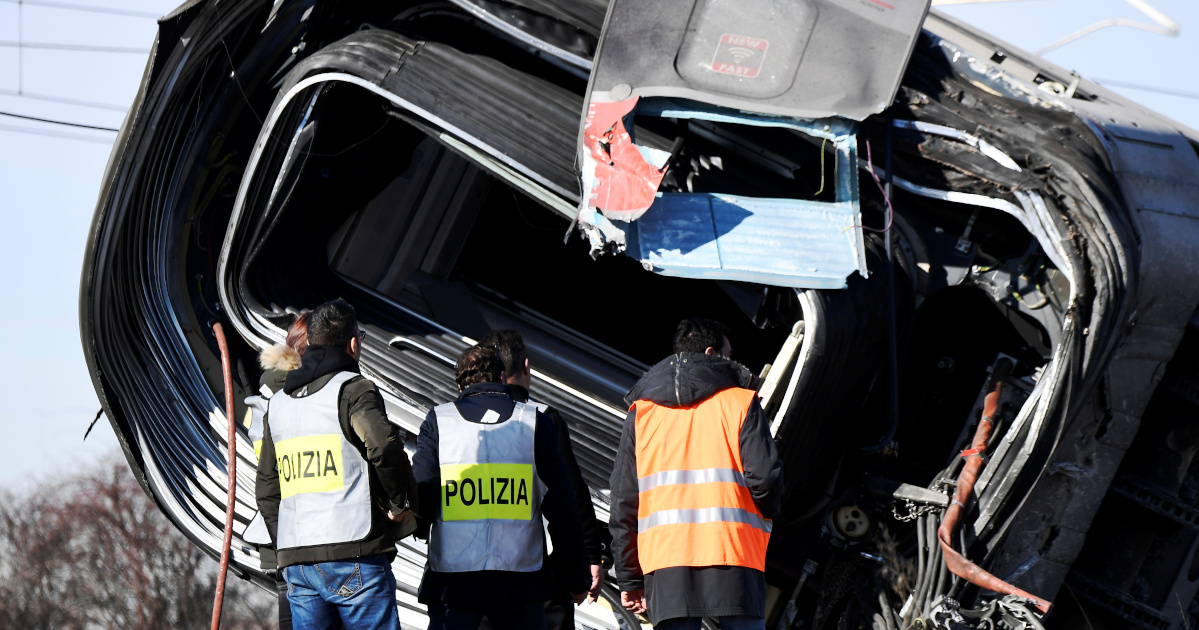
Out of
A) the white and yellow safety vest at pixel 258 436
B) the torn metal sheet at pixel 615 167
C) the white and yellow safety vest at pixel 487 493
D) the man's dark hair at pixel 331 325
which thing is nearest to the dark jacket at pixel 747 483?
the white and yellow safety vest at pixel 487 493

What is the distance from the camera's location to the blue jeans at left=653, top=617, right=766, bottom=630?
3.68 metres

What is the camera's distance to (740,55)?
5.08 meters

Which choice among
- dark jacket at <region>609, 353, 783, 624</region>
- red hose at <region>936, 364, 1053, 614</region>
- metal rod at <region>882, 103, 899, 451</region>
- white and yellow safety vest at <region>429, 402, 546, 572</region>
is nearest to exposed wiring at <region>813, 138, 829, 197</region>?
metal rod at <region>882, 103, 899, 451</region>

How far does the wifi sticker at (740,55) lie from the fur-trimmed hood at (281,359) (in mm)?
2399

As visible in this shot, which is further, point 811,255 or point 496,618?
point 811,255

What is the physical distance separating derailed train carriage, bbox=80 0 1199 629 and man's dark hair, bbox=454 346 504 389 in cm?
121

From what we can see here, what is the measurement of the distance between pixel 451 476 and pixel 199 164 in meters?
3.54

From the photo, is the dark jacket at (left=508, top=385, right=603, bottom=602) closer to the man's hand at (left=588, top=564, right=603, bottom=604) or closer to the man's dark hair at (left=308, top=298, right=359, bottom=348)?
the man's hand at (left=588, top=564, right=603, bottom=604)

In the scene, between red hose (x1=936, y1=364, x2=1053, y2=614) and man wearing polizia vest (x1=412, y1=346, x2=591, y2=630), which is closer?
man wearing polizia vest (x1=412, y1=346, x2=591, y2=630)

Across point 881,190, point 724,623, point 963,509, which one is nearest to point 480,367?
point 724,623

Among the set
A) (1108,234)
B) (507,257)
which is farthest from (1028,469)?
(507,257)

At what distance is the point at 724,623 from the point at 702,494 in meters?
0.47

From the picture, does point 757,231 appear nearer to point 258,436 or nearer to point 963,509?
point 963,509

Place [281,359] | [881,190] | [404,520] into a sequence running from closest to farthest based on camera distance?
1. [404,520]
2. [281,359]
3. [881,190]
